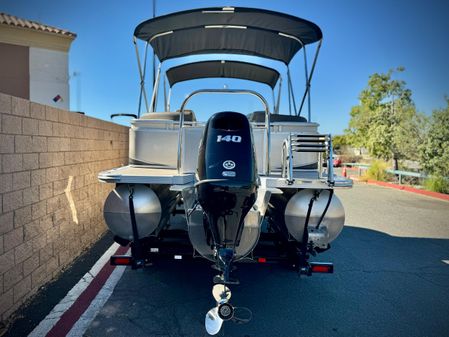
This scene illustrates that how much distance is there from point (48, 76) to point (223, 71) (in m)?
10.8

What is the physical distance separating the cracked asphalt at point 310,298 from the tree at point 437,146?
841 centimetres

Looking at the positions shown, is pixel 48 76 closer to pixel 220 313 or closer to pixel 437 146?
pixel 220 313

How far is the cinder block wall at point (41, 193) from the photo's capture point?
108 inches

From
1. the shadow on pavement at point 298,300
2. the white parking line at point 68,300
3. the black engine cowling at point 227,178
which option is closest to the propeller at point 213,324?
the shadow on pavement at point 298,300

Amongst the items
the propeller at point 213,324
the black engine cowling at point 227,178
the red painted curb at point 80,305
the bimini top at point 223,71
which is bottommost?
the red painted curb at point 80,305

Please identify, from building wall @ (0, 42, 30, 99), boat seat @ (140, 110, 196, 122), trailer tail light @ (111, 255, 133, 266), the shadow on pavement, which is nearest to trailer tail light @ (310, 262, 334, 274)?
the shadow on pavement

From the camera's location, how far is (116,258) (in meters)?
2.99

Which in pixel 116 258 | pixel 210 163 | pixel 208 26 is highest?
pixel 208 26

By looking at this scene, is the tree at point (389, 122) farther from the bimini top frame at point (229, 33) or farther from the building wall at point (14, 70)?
the building wall at point (14, 70)

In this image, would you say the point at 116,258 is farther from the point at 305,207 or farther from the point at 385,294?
the point at 385,294

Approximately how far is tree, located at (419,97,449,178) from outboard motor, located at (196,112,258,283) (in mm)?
12553

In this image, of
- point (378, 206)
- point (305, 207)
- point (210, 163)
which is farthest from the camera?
point (378, 206)

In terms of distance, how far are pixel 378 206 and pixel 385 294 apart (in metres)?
6.15

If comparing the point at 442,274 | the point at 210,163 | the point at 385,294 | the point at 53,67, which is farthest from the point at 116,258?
the point at 53,67
